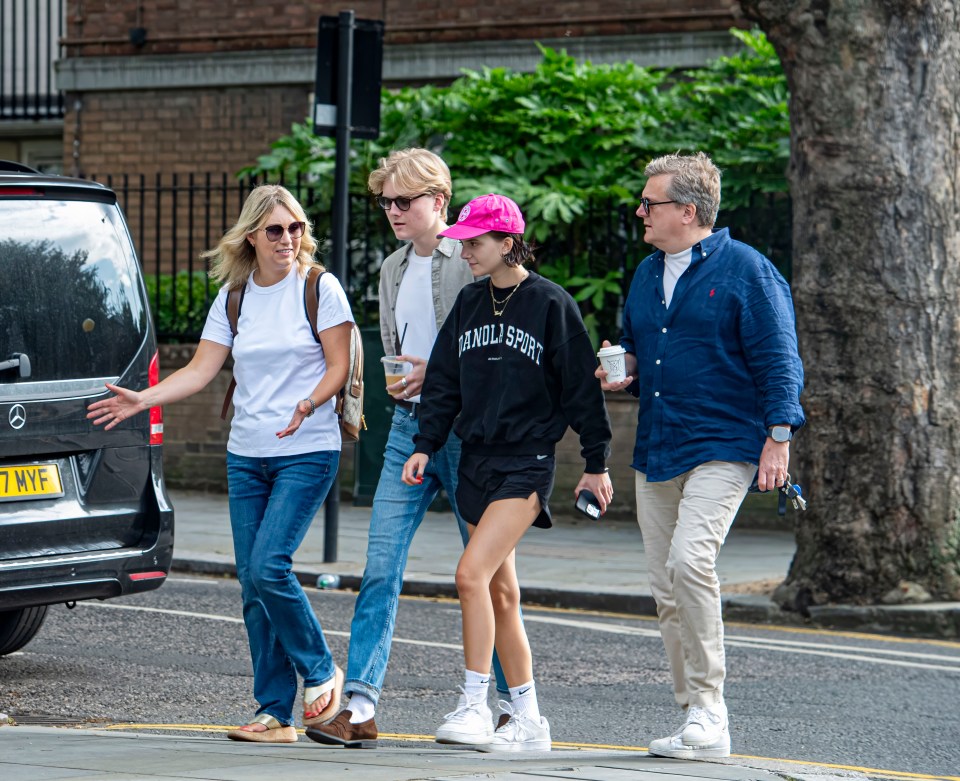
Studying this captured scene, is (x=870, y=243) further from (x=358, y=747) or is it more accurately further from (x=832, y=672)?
(x=358, y=747)

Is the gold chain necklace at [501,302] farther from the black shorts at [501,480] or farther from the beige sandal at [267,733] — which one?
the beige sandal at [267,733]

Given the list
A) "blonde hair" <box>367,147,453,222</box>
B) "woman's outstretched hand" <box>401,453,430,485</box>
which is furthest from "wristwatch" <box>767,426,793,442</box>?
"blonde hair" <box>367,147,453,222</box>

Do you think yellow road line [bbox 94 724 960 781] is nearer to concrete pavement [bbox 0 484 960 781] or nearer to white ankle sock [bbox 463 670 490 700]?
concrete pavement [bbox 0 484 960 781]

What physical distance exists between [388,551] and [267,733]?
706 millimetres

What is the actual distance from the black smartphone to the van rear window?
6.77ft

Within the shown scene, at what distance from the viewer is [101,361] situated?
6.36 m

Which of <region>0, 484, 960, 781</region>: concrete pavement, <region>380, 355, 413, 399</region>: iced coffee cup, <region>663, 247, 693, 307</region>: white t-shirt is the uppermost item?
<region>663, 247, 693, 307</region>: white t-shirt

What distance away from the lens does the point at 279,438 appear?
5.44 meters

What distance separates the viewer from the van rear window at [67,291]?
6164 millimetres

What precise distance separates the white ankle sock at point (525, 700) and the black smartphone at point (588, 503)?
1.89ft

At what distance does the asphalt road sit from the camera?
238 inches

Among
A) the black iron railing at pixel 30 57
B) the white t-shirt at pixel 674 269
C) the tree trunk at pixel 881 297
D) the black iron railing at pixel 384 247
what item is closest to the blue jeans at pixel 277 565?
the white t-shirt at pixel 674 269

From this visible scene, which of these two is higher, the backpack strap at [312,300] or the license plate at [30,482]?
the backpack strap at [312,300]

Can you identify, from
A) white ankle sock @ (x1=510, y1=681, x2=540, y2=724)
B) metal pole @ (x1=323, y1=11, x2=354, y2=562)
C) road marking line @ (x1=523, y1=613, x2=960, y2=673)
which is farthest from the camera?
metal pole @ (x1=323, y1=11, x2=354, y2=562)
